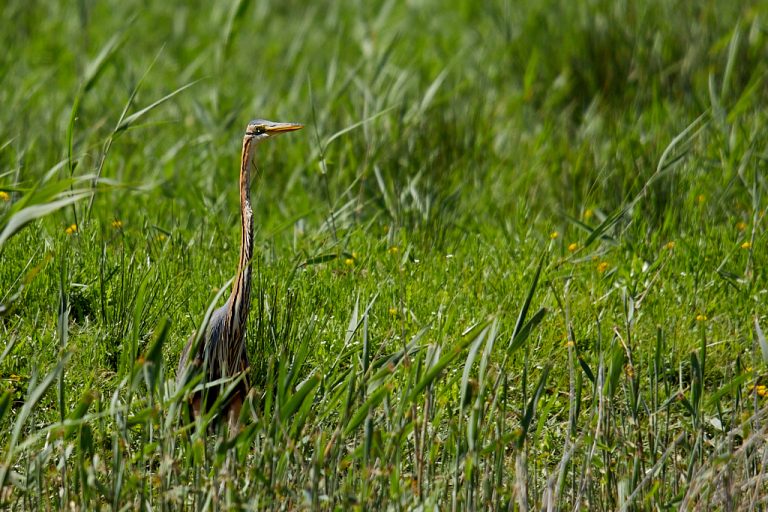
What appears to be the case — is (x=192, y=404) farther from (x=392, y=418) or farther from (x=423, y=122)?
(x=423, y=122)

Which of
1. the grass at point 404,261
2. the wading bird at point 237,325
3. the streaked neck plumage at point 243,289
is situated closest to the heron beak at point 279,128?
the wading bird at point 237,325

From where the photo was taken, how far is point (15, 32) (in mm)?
7734

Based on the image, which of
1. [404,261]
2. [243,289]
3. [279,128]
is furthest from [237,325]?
[404,261]

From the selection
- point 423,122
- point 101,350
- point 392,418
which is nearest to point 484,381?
point 392,418

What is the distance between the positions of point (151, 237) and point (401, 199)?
45.7 inches

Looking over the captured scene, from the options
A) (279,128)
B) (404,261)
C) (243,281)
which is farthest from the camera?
(404,261)

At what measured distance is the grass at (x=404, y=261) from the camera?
11.5 feet

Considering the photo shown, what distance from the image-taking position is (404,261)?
198 inches

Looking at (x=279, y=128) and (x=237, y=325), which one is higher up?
(x=279, y=128)

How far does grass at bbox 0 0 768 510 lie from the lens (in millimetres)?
3518

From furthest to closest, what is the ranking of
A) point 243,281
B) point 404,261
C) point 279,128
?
point 404,261 < point 279,128 < point 243,281

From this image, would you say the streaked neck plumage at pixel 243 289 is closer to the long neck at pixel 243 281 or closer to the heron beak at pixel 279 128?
the long neck at pixel 243 281

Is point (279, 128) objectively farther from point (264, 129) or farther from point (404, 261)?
point (404, 261)

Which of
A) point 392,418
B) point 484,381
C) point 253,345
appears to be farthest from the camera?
point 253,345
